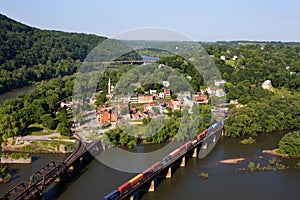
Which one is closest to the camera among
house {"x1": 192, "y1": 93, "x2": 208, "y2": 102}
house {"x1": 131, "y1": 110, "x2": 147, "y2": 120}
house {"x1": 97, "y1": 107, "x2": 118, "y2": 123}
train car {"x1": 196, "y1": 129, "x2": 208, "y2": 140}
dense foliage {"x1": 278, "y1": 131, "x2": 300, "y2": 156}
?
dense foliage {"x1": 278, "y1": 131, "x2": 300, "y2": 156}

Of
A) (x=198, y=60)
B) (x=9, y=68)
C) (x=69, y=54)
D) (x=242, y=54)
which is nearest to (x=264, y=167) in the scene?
(x=198, y=60)

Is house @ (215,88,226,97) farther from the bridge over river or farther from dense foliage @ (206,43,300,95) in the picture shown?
the bridge over river

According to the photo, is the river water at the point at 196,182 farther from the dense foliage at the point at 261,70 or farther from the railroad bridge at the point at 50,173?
the dense foliage at the point at 261,70

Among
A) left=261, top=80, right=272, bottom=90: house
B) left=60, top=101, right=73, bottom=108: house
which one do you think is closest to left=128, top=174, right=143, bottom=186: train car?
left=60, top=101, right=73, bottom=108: house

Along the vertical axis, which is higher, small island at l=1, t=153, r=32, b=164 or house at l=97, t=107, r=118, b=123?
house at l=97, t=107, r=118, b=123

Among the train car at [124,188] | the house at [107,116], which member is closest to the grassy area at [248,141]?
the house at [107,116]

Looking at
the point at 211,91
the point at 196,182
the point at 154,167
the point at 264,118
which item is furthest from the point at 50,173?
the point at 211,91
